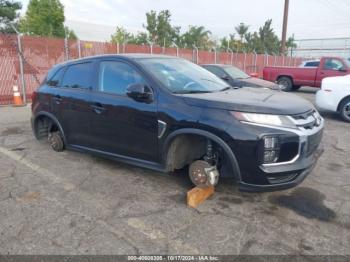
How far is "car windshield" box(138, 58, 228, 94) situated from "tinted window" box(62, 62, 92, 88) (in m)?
0.95

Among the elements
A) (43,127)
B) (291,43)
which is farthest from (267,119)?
(291,43)

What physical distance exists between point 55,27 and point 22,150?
29.9 m

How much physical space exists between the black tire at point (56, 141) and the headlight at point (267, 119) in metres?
3.31

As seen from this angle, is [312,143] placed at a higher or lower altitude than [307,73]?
lower

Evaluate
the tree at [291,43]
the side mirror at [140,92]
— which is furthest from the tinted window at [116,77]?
the tree at [291,43]

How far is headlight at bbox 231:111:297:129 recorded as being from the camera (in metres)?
2.95

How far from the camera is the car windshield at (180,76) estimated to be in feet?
12.0

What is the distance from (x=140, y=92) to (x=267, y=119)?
4.81 feet

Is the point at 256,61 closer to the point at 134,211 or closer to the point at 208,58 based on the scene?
the point at 208,58

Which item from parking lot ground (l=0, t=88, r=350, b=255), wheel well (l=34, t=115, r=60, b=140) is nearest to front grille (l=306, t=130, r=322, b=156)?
parking lot ground (l=0, t=88, r=350, b=255)

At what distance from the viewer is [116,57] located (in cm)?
400

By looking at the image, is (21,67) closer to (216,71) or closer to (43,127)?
(43,127)

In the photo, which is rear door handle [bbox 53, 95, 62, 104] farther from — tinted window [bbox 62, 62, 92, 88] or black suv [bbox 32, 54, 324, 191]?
tinted window [bbox 62, 62, 92, 88]

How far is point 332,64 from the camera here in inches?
543
